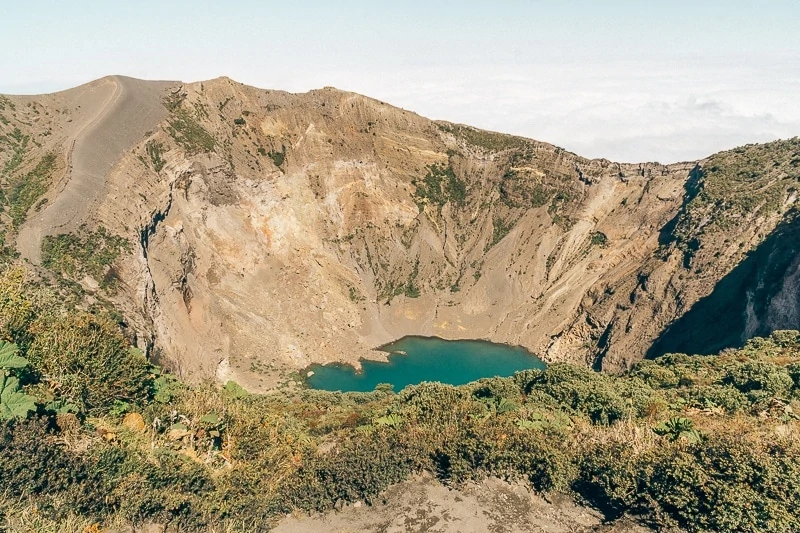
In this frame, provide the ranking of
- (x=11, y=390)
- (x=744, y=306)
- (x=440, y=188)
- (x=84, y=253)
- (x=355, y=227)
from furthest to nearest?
1. (x=440, y=188)
2. (x=355, y=227)
3. (x=744, y=306)
4. (x=84, y=253)
5. (x=11, y=390)

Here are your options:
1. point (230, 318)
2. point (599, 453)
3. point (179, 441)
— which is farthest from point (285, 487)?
point (230, 318)

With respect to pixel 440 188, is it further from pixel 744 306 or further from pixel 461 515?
pixel 461 515

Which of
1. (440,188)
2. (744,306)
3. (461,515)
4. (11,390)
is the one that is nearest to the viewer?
(11,390)

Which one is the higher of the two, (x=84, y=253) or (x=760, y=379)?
(x=760, y=379)

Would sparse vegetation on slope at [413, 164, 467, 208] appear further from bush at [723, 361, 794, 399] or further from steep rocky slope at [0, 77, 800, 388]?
bush at [723, 361, 794, 399]

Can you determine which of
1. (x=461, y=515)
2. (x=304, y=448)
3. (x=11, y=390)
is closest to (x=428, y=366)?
(x=304, y=448)

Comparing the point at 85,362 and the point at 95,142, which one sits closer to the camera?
the point at 85,362

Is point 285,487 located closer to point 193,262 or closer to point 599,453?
point 599,453

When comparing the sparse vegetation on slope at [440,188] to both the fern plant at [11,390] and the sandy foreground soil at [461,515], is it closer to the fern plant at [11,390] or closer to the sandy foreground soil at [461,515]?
the sandy foreground soil at [461,515]

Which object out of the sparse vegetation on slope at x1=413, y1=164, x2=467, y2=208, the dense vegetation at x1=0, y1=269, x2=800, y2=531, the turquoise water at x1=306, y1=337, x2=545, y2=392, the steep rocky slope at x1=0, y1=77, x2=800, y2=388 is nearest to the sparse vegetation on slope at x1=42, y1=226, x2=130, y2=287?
the steep rocky slope at x1=0, y1=77, x2=800, y2=388

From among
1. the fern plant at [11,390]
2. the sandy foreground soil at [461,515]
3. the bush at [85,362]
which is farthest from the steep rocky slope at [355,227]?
the sandy foreground soil at [461,515]
